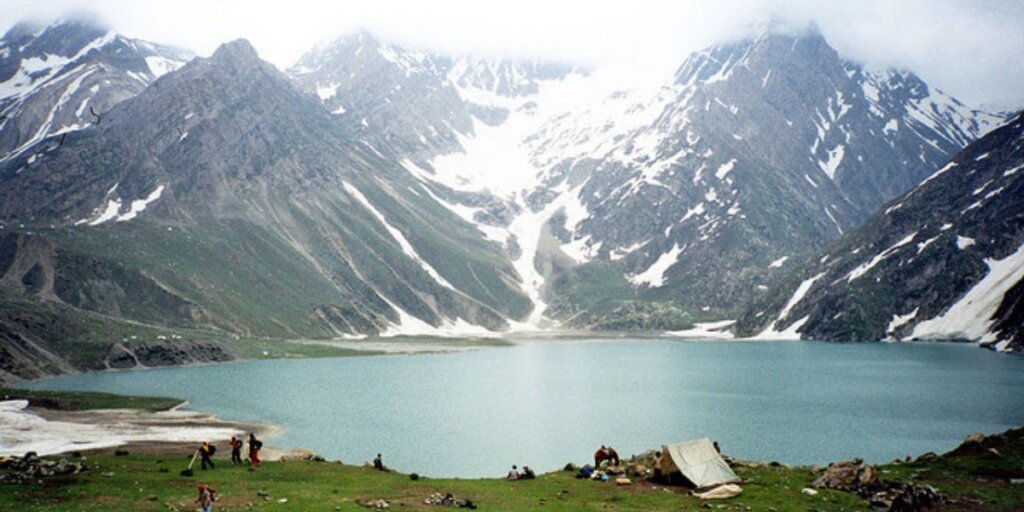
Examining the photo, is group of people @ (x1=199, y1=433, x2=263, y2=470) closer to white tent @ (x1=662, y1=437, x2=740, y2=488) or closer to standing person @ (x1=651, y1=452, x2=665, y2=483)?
standing person @ (x1=651, y1=452, x2=665, y2=483)

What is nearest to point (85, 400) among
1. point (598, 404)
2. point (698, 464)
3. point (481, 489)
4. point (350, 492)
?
point (598, 404)

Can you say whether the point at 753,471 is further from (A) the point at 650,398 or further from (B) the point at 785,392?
(B) the point at 785,392

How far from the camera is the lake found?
75625 millimetres

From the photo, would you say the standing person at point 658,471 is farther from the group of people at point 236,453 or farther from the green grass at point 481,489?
the group of people at point 236,453

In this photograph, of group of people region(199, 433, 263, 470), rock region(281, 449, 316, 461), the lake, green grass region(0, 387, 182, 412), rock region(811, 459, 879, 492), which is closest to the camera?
rock region(811, 459, 879, 492)

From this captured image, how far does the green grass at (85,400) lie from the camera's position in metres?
103

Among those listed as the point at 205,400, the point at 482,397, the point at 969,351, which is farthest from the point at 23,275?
the point at 969,351

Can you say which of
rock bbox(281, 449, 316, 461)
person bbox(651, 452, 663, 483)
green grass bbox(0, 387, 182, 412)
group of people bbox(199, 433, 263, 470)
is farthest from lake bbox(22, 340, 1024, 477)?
person bbox(651, 452, 663, 483)

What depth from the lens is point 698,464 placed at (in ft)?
151

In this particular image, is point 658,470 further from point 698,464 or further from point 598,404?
point 598,404

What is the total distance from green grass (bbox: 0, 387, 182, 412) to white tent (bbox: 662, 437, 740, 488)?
8360cm

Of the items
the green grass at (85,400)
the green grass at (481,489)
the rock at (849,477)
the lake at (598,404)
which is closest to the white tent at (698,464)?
the green grass at (481,489)

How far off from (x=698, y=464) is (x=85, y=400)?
3757 inches

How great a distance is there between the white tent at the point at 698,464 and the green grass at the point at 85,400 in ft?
274
